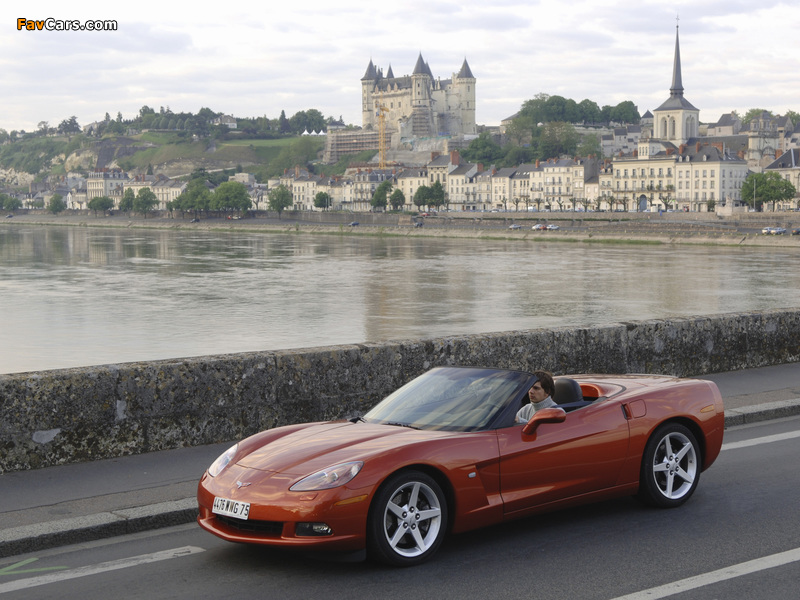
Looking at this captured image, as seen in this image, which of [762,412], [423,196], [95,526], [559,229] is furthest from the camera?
[423,196]

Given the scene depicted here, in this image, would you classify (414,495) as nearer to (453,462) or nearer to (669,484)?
(453,462)

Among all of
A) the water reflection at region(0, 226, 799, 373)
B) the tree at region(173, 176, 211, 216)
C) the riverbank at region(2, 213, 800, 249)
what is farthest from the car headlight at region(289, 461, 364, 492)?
the tree at region(173, 176, 211, 216)

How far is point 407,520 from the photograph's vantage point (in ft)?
18.6

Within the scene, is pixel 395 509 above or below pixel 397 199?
below

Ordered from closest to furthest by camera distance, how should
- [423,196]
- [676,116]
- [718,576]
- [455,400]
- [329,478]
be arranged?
[718,576] → [329,478] → [455,400] → [676,116] → [423,196]

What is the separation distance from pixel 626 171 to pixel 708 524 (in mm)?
150478

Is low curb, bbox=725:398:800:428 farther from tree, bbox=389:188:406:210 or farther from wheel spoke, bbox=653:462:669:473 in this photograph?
tree, bbox=389:188:406:210

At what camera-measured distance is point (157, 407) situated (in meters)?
8.34

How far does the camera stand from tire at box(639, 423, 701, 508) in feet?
22.5

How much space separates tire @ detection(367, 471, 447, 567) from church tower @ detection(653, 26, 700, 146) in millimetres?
165338

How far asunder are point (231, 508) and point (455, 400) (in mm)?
1644

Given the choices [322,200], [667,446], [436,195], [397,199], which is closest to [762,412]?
[667,446]

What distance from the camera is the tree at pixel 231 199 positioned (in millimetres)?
179500

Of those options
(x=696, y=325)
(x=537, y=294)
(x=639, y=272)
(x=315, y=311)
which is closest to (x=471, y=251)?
(x=639, y=272)
